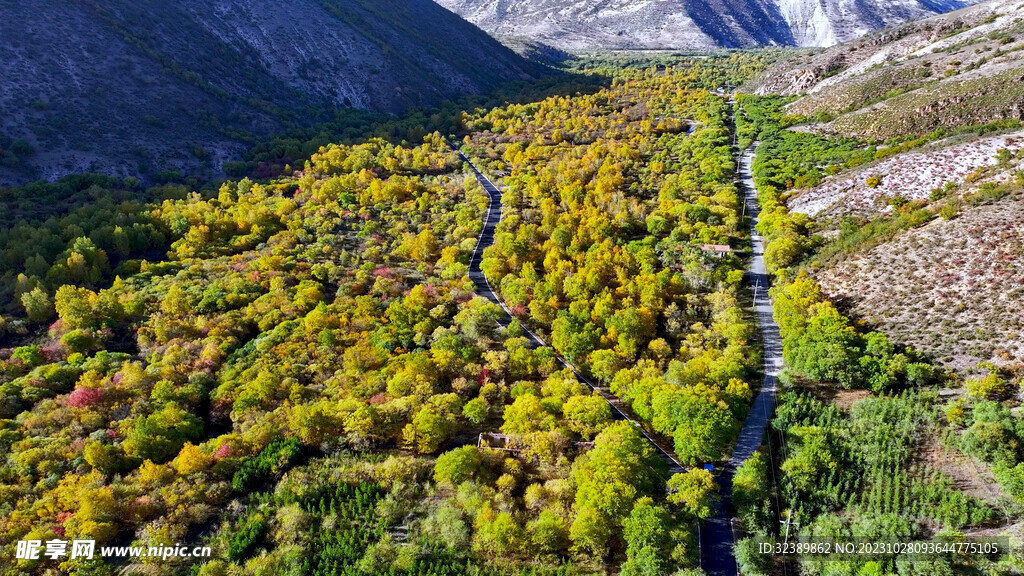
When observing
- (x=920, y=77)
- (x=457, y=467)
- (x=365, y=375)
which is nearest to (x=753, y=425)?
(x=457, y=467)

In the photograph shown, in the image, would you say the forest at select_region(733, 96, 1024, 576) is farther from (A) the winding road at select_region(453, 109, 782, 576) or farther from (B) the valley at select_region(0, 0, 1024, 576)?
(A) the winding road at select_region(453, 109, 782, 576)

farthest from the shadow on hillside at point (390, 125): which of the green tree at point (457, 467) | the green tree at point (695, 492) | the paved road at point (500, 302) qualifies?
the green tree at point (695, 492)

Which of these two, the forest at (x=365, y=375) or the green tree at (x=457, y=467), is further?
the green tree at (x=457, y=467)

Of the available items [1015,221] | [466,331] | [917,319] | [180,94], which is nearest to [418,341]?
[466,331]

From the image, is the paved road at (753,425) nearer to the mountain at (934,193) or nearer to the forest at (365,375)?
the forest at (365,375)

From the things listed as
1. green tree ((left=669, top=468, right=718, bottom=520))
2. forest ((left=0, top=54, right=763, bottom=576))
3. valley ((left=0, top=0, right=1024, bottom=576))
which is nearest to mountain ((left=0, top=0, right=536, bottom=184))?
valley ((left=0, top=0, right=1024, bottom=576))

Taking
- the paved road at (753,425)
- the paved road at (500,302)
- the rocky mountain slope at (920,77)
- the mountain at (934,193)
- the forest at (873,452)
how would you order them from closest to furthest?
the forest at (873,452) < the paved road at (753,425) < the paved road at (500,302) < the mountain at (934,193) < the rocky mountain slope at (920,77)

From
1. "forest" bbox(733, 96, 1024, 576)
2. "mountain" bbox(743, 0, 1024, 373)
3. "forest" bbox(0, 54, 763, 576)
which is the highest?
"mountain" bbox(743, 0, 1024, 373)

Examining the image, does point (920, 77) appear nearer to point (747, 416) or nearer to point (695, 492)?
point (747, 416)
